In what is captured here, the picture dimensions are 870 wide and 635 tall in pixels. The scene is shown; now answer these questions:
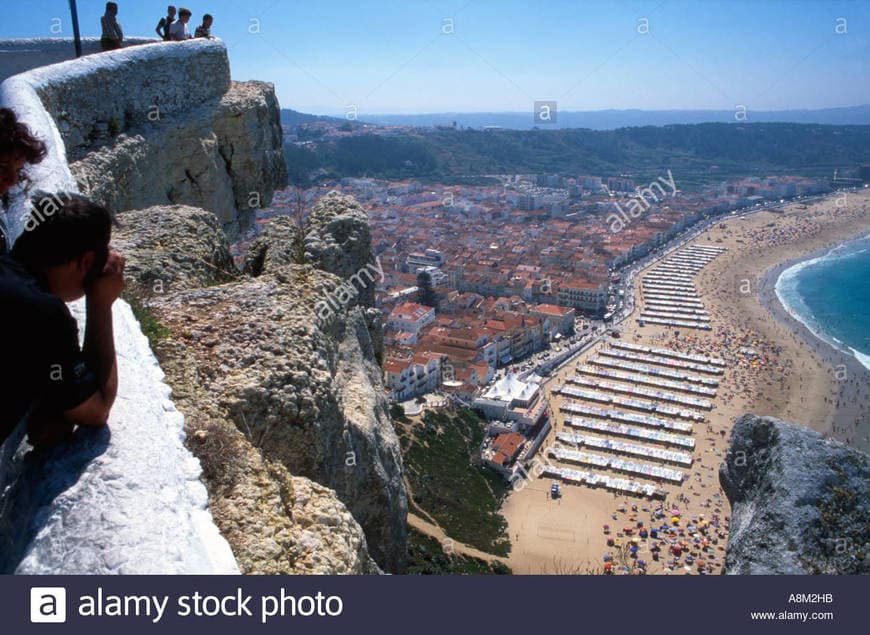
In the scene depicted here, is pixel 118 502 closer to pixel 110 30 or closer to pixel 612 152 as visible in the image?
pixel 110 30

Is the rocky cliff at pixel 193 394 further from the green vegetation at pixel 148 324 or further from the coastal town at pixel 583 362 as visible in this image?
the coastal town at pixel 583 362

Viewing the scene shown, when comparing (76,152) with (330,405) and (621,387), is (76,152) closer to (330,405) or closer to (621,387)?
(330,405)

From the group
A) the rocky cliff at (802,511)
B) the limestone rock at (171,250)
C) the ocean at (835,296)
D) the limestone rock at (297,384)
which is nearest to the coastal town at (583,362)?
the limestone rock at (171,250)

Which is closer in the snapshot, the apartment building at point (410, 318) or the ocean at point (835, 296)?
the ocean at point (835, 296)

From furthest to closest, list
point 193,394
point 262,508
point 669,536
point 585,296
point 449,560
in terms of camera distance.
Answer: point 585,296
point 669,536
point 449,560
point 193,394
point 262,508

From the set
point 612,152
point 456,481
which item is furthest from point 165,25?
point 612,152
